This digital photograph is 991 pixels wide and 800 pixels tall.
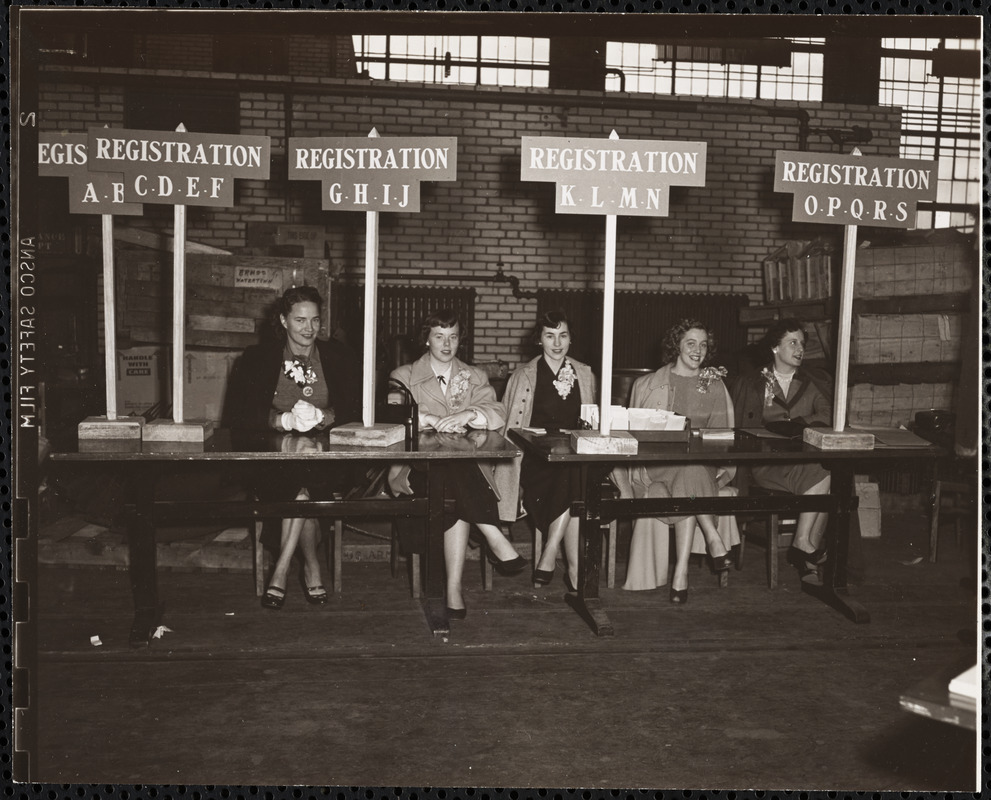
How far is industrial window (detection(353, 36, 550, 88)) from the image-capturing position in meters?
8.31

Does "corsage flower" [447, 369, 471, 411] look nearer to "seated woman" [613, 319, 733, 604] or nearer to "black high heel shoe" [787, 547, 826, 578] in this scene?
"seated woman" [613, 319, 733, 604]

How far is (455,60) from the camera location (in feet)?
27.6

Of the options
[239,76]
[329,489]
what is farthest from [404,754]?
[239,76]

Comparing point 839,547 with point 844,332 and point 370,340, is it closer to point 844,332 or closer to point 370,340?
point 844,332

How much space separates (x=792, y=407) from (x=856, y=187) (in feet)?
5.09

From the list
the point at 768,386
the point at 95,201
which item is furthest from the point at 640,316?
the point at 95,201

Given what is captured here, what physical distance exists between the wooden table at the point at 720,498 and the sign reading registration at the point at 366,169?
1366 mm

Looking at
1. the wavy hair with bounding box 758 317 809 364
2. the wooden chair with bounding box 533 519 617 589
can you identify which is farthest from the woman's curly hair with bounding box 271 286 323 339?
the wavy hair with bounding box 758 317 809 364

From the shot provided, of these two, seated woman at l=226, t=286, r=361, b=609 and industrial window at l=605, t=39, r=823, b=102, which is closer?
seated woman at l=226, t=286, r=361, b=609

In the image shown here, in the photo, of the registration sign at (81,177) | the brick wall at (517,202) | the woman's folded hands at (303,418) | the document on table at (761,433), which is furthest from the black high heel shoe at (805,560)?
the brick wall at (517,202)

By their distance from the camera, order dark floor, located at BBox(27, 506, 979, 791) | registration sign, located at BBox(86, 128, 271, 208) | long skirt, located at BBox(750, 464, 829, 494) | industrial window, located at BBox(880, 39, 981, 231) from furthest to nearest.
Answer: industrial window, located at BBox(880, 39, 981, 231) → long skirt, located at BBox(750, 464, 829, 494) → registration sign, located at BBox(86, 128, 271, 208) → dark floor, located at BBox(27, 506, 979, 791)

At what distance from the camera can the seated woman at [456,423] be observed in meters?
4.66

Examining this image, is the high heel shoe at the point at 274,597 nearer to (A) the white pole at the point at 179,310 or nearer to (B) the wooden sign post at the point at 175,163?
(A) the white pole at the point at 179,310

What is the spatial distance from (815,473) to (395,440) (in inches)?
98.7
